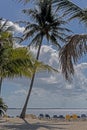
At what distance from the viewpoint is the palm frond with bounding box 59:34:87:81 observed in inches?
435

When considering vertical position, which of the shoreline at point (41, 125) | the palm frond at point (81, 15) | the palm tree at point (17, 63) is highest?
the palm frond at point (81, 15)

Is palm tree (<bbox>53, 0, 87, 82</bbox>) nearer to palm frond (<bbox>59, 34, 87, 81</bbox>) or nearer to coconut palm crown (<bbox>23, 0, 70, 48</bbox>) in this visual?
palm frond (<bbox>59, 34, 87, 81</bbox>)

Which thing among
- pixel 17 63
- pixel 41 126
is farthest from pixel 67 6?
pixel 41 126

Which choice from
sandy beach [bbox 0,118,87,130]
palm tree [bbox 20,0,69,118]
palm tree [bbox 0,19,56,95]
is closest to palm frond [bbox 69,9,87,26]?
palm tree [bbox 0,19,56,95]

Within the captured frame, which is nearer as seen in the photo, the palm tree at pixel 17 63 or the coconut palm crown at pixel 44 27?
the palm tree at pixel 17 63

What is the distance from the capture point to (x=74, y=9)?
10445 millimetres

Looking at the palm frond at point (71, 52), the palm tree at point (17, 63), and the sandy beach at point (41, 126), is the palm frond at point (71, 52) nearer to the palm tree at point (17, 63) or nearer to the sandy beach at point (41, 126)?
the palm tree at point (17, 63)

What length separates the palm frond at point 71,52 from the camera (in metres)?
11.0

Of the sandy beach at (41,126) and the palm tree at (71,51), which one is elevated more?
the palm tree at (71,51)

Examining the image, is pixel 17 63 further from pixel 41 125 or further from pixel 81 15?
pixel 41 125

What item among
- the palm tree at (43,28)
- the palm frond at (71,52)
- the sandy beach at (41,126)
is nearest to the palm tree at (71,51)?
the palm frond at (71,52)

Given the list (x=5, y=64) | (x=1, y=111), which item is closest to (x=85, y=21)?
(x=5, y=64)

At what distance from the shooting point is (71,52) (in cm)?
1108

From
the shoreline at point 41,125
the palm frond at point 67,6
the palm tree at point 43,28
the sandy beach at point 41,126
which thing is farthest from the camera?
the palm tree at point 43,28
